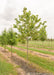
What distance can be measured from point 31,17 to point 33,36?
8.81ft

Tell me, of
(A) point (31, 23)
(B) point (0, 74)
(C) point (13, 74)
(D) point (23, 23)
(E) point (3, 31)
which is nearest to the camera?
(B) point (0, 74)

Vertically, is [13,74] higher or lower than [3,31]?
lower

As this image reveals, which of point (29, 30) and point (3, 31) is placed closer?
point (29, 30)

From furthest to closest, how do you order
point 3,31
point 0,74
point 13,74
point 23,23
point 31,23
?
1. point 3,31
2. point 23,23
3. point 31,23
4. point 13,74
5. point 0,74

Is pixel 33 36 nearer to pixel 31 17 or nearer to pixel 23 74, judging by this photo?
pixel 31 17

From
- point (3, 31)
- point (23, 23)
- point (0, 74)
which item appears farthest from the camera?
point (3, 31)

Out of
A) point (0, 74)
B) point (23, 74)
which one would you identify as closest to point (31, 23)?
point (23, 74)

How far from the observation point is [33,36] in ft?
34.4

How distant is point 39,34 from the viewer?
10594 millimetres

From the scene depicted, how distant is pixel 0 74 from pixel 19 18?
7961 mm

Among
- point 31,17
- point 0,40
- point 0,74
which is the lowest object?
point 0,74

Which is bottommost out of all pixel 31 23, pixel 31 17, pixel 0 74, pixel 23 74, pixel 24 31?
pixel 23 74

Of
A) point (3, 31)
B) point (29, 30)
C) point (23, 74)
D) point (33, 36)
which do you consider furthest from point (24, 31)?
point (3, 31)

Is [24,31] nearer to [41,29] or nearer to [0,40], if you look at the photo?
[41,29]
